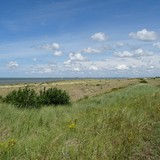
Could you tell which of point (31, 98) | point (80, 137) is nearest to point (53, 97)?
point (31, 98)

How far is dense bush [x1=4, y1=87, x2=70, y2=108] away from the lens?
16.2 m

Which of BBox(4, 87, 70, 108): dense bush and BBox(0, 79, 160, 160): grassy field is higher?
BBox(4, 87, 70, 108): dense bush

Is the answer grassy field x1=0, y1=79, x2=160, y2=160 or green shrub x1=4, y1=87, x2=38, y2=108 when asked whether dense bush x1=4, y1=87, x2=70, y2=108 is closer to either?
green shrub x1=4, y1=87, x2=38, y2=108

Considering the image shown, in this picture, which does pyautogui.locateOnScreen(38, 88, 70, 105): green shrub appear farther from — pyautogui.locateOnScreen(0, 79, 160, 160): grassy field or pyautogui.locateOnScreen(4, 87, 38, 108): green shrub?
pyautogui.locateOnScreen(0, 79, 160, 160): grassy field

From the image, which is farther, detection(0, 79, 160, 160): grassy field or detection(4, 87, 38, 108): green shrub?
detection(4, 87, 38, 108): green shrub

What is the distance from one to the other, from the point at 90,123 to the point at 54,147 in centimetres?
287

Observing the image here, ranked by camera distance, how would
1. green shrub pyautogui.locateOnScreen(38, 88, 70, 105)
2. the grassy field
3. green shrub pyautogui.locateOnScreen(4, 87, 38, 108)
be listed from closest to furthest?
the grassy field
green shrub pyautogui.locateOnScreen(4, 87, 38, 108)
green shrub pyautogui.locateOnScreen(38, 88, 70, 105)

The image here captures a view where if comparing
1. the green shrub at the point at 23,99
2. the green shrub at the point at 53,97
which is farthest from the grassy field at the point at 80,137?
the green shrub at the point at 53,97

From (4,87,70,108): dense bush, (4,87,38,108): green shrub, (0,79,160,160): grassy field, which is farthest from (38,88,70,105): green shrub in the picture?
(0,79,160,160): grassy field

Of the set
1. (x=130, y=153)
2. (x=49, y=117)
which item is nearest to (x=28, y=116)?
(x=49, y=117)

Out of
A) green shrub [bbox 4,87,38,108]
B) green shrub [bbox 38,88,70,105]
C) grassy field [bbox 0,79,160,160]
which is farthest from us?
green shrub [bbox 38,88,70,105]

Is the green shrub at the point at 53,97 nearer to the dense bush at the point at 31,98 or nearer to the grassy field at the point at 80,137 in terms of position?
the dense bush at the point at 31,98

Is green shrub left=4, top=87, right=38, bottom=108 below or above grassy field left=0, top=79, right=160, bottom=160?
above

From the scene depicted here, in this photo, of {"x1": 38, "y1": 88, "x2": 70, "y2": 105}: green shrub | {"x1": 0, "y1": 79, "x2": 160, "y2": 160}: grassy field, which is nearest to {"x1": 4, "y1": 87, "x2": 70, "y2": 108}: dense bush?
{"x1": 38, "y1": 88, "x2": 70, "y2": 105}: green shrub
